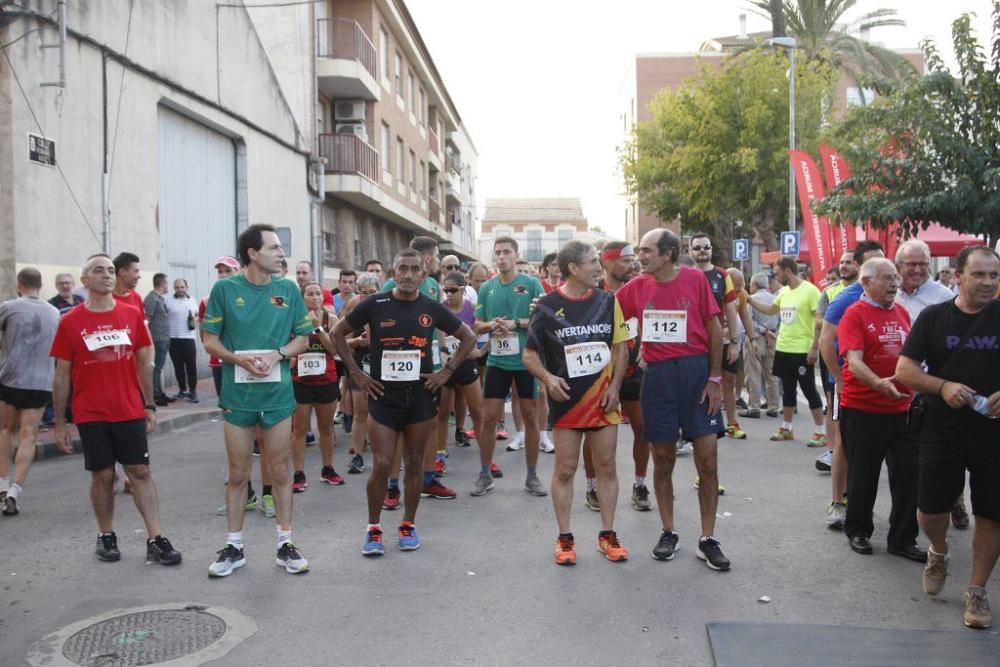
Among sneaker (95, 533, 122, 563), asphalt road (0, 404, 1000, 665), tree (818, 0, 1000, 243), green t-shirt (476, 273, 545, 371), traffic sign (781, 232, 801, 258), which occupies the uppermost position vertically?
tree (818, 0, 1000, 243)

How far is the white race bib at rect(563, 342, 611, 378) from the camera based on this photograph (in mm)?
5598

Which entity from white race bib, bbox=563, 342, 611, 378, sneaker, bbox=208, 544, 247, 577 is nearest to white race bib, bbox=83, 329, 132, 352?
sneaker, bbox=208, 544, 247, 577

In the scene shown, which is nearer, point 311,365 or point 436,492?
point 436,492

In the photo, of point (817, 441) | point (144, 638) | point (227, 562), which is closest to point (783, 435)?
point (817, 441)

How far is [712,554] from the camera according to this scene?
545 centimetres

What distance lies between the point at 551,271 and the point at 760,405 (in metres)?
3.81

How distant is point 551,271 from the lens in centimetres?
1077

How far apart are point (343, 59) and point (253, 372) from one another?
65.6 ft

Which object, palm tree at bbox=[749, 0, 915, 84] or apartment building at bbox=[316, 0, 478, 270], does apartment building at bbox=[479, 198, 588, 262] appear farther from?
palm tree at bbox=[749, 0, 915, 84]

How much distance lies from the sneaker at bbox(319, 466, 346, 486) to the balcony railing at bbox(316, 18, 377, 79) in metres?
18.3

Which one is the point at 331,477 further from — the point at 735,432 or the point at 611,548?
the point at 735,432

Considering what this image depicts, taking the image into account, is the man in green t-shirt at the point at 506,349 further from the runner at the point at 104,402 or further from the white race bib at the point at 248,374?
the runner at the point at 104,402

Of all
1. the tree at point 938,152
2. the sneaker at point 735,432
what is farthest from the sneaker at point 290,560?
the tree at point 938,152

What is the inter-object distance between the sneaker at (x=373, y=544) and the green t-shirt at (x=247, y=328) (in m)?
0.99
